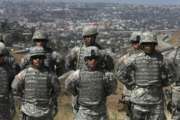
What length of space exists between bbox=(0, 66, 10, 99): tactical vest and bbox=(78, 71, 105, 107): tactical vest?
5.93 ft

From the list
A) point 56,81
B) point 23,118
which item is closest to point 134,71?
point 56,81

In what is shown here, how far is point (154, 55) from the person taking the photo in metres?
13.4

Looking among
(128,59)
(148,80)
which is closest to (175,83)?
(148,80)

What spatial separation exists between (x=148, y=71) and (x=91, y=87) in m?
1.26

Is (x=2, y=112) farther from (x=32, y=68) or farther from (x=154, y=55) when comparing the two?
(x=154, y=55)

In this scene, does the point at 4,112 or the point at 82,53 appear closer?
the point at 4,112

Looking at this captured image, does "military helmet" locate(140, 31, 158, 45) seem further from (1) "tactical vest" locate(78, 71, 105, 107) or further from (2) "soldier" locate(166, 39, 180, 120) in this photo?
(1) "tactical vest" locate(78, 71, 105, 107)

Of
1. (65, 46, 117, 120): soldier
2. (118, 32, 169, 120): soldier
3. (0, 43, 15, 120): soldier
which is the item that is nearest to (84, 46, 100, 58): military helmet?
Result: (65, 46, 117, 120): soldier

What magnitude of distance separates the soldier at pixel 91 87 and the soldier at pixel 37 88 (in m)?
0.40

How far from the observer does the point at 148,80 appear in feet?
43.6

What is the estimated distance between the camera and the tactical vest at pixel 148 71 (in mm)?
13281

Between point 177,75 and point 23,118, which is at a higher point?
point 177,75

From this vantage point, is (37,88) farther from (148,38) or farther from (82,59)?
(148,38)

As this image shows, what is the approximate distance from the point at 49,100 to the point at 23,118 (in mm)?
720
